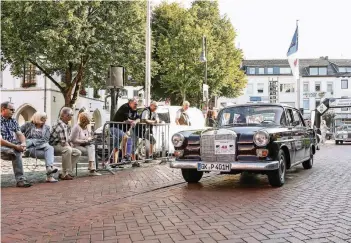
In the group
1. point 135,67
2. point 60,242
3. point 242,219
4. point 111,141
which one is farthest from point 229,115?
point 135,67

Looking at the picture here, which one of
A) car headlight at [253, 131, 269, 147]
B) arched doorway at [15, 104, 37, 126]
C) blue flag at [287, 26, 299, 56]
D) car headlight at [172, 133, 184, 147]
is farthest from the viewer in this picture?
arched doorway at [15, 104, 37, 126]

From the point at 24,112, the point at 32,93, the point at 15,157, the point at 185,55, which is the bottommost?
the point at 15,157

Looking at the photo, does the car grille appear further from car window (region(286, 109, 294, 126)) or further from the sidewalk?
car window (region(286, 109, 294, 126))

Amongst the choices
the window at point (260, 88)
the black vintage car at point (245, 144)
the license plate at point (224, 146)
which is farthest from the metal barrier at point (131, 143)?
the window at point (260, 88)

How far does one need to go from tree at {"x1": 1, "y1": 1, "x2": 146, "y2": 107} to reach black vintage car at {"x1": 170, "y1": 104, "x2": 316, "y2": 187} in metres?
16.4

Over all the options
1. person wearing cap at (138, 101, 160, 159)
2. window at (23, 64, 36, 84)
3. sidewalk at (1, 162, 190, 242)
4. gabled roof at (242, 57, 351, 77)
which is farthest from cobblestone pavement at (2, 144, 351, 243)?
gabled roof at (242, 57, 351, 77)

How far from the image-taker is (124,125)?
10641 mm

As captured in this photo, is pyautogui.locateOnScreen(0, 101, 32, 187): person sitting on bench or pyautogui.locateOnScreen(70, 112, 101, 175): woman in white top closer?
pyautogui.locateOnScreen(0, 101, 32, 187): person sitting on bench

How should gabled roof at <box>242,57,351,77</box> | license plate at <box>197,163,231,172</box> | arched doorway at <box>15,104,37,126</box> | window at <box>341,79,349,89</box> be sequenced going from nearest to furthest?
license plate at <box>197,163,231,172</box> < arched doorway at <box>15,104,37,126</box> < window at <box>341,79,349,89</box> < gabled roof at <box>242,57,351,77</box>

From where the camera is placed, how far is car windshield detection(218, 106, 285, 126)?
8414mm

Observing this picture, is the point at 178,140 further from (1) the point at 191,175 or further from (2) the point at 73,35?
(2) the point at 73,35

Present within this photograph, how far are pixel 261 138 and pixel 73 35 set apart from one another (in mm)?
18105

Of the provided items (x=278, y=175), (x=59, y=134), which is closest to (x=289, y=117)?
(x=278, y=175)

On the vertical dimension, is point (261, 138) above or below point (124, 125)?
below
